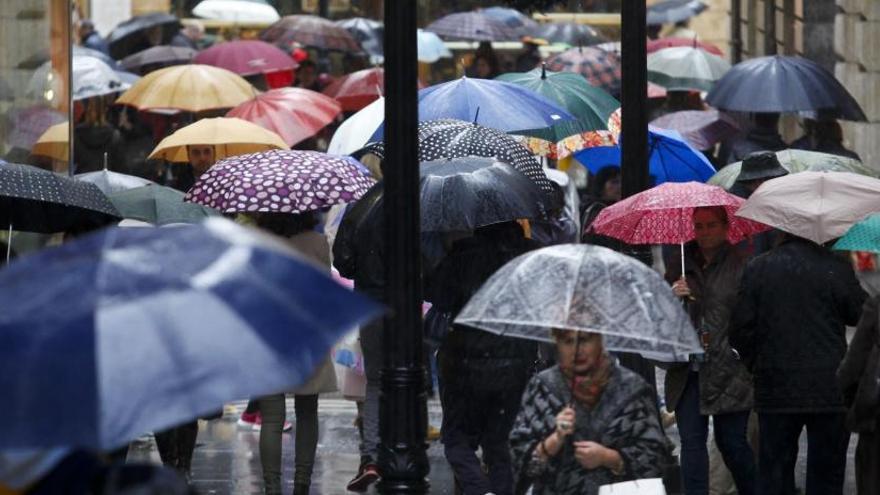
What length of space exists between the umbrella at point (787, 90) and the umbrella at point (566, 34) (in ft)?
36.4

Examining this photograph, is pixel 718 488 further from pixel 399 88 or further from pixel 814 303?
pixel 399 88

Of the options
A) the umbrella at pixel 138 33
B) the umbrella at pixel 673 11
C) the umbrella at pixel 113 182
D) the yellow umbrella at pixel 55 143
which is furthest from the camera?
the umbrella at pixel 673 11

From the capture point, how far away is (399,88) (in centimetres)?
854

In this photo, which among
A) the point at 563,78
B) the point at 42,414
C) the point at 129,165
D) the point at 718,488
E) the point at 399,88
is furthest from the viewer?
the point at 129,165

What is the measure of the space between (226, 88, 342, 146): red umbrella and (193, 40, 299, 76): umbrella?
18.8ft

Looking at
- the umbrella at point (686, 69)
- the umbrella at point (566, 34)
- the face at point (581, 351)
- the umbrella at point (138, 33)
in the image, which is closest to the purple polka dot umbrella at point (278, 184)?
the face at point (581, 351)

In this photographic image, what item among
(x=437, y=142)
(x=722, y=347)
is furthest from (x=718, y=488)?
(x=437, y=142)

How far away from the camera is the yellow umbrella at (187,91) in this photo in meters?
18.5

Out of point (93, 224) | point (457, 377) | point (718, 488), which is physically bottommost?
point (718, 488)

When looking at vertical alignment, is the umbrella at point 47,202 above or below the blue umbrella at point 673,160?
above

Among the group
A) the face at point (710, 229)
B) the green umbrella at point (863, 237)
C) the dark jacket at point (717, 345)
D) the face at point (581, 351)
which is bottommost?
the dark jacket at point (717, 345)

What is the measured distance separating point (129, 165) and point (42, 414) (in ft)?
50.9

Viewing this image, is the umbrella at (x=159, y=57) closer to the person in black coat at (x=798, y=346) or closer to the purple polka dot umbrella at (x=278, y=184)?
the purple polka dot umbrella at (x=278, y=184)

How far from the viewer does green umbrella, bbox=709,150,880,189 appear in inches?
484
